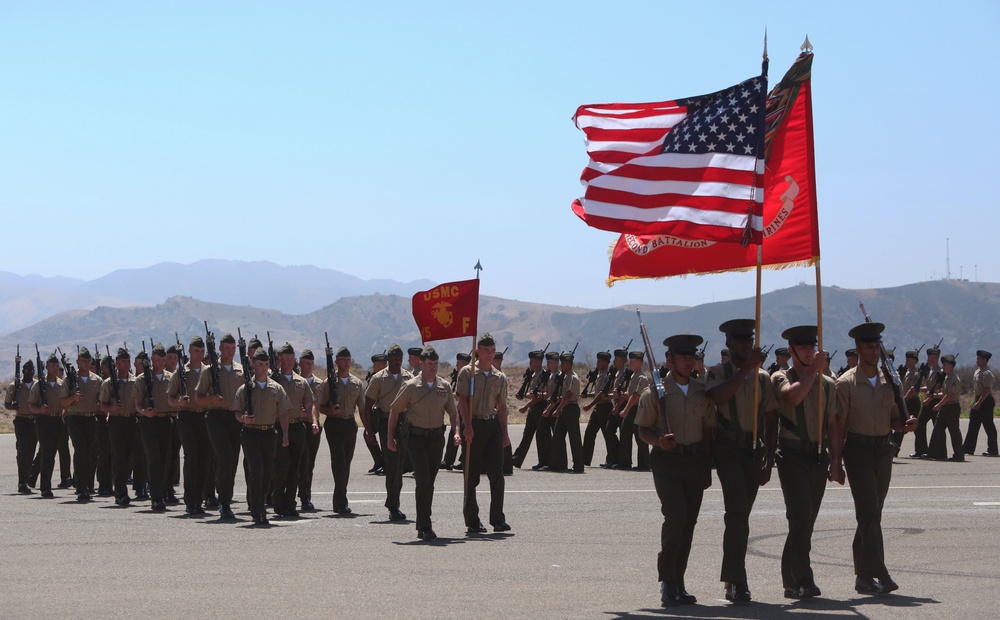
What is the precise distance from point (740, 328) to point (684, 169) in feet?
5.67

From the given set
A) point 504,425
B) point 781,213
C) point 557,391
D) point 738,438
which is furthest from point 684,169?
point 557,391

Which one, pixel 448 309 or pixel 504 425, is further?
pixel 448 309

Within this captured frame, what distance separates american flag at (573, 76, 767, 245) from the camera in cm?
992

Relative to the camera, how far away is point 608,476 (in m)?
19.2

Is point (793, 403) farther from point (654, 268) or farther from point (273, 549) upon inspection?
point (273, 549)

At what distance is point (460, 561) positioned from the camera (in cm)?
1053

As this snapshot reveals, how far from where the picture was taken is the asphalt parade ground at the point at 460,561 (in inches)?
335

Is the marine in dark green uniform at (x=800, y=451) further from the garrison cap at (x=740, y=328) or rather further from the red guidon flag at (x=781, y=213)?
the red guidon flag at (x=781, y=213)

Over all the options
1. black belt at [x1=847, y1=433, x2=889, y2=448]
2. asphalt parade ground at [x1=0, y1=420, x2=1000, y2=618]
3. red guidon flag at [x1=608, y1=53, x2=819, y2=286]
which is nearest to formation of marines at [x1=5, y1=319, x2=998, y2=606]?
black belt at [x1=847, y1=433, x2=889, y2=448]

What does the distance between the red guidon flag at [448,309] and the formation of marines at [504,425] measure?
15.7 inches

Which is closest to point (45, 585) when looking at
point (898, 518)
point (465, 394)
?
point (465, 394)

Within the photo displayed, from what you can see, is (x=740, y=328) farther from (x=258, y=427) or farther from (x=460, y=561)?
(x=258, y=427)

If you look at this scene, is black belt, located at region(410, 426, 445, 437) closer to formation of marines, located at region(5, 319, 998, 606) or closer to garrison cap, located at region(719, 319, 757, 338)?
formation of marines, located at region(5, 319, 998, 606)

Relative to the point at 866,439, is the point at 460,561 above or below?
below
